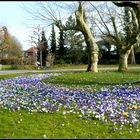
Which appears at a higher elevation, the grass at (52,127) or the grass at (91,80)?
Answer: the grass at (91,80)

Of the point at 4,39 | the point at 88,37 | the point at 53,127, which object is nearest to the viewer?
the point at 53,127

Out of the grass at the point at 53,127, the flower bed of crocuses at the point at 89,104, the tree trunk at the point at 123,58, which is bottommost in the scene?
the grass at the point at 53,127

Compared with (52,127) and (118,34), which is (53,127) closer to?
(52,127)

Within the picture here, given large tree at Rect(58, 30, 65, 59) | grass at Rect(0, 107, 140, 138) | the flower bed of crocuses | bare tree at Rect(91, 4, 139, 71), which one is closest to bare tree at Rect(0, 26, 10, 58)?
large tree at Rect(58, 30, 65, 59)

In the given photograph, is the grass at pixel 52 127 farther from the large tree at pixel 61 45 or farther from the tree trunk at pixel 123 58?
the large tree at pixel 61 45

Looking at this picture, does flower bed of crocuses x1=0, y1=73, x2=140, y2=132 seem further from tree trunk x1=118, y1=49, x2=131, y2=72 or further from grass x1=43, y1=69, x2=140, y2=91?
tree trunk x1=118, y1=49, x2=131, y2=72

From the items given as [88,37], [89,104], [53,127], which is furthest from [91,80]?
[88,37]

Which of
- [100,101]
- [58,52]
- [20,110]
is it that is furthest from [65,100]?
[58,52]

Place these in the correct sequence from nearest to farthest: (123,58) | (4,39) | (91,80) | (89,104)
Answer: (89,104) < (91,80) < (123,58) < (4,39)

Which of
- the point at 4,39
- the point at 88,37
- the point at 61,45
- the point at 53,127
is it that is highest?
the point at 4,39

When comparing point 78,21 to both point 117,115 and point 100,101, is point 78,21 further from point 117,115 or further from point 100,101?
point 117,115

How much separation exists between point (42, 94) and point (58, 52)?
6858 centimetres

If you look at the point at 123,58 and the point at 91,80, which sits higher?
the point at 123,58

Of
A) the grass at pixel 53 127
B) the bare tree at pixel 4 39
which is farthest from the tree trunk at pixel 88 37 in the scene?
the bare tree at pixel 4 39
